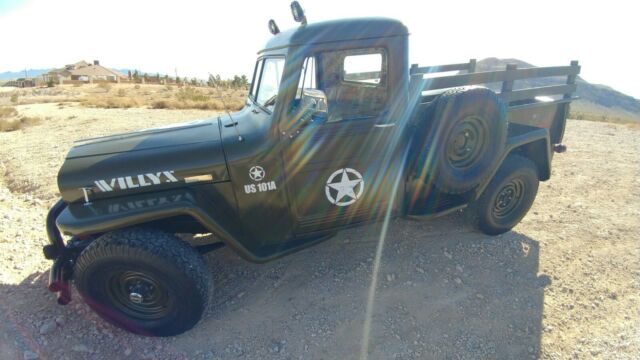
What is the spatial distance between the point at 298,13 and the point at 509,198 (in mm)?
2838

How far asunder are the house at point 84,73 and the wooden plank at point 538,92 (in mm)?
49214

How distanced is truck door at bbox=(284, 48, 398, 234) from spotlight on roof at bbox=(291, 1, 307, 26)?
1.06ft

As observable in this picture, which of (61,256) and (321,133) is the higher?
(321,133)

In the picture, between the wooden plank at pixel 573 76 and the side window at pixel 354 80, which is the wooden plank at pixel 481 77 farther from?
the side window at pixel 354 80

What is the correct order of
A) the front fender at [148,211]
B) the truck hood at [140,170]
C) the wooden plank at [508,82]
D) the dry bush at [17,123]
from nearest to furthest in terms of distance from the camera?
the front fender at [148,211]
the truck hood at [140,170]
the wooden plank at [508,82]
the dry bush at [17,123]

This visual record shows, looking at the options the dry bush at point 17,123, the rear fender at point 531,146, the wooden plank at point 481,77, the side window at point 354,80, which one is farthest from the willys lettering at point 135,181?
the dry bush at point 17,123

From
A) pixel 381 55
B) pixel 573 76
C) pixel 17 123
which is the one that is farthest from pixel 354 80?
pixel 17 123

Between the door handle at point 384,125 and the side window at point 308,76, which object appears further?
the door handle at point 384,125

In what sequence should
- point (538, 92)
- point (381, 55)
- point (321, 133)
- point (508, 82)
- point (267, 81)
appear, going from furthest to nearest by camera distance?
1. point (538, 92)
2. point (508, 82)
3. point (267, 81)
4. point (381, 55)
5. point (321, 133)

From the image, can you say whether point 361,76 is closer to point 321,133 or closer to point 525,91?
point 321,133

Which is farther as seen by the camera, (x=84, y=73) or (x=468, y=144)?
(x=84, y=73)

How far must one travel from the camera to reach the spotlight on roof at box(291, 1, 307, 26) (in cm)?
278

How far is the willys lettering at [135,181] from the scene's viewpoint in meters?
2.62

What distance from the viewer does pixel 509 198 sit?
12.6ft
